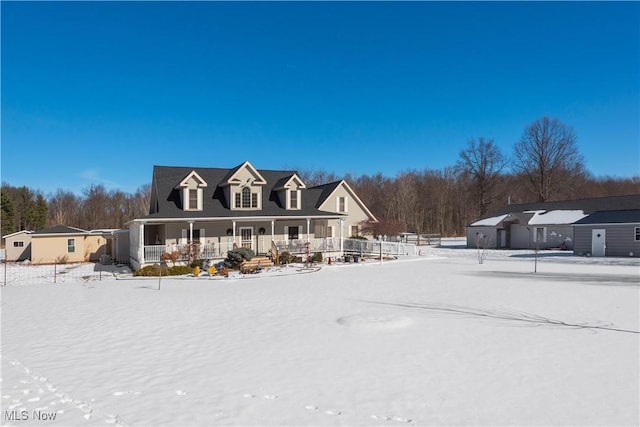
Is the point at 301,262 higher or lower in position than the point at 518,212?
lower

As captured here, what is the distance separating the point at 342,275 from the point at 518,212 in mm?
31026

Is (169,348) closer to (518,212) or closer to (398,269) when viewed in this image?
(398,269)

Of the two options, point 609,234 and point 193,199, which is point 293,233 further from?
point 609,234

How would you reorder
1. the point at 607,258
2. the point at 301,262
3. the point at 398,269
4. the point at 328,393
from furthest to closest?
1. the point at 607,258
2. the point at 301,262
3. the point at 398,269
4. the point at 328,393

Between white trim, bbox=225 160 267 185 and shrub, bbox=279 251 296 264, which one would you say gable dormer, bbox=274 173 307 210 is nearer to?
white trim, bbox=225 160 267 185

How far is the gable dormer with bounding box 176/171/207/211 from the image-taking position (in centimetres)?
2698

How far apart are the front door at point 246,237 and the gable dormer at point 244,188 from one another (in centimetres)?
156

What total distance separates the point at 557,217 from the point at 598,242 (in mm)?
8986

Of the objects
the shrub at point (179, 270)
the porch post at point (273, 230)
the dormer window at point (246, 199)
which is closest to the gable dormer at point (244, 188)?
the dormer window at point (246, 199)

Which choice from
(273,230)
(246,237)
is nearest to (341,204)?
(273,230)

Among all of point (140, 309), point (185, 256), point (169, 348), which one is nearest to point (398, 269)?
point (185, 256)

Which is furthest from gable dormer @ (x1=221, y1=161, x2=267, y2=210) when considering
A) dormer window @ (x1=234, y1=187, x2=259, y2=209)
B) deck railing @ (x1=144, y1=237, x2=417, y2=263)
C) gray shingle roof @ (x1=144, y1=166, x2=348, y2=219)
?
deck railing @ (x1=144, y1=237, x2=417, y2=263)

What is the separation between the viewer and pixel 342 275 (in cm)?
2191

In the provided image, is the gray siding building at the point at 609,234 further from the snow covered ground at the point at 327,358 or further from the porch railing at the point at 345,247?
the snow covered ground at the point at 327,358
